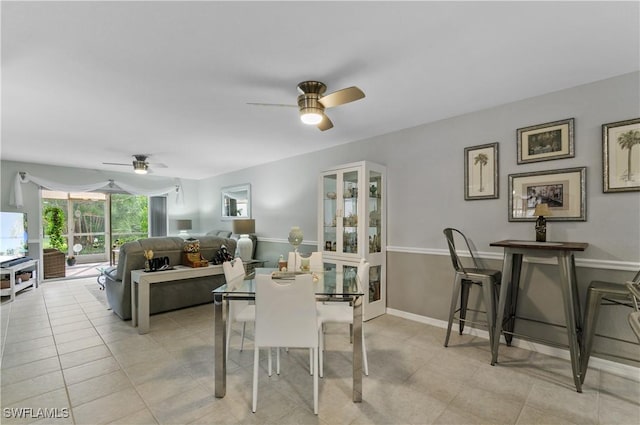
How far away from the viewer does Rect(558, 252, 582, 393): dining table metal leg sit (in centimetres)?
211

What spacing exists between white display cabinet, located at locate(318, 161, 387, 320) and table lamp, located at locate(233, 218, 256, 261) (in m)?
1.89

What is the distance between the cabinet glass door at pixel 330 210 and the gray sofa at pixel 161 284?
166cm

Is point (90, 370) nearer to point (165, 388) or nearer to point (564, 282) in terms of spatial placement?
point (165, 388)

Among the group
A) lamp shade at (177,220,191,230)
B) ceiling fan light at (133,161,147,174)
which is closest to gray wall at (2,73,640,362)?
ceiling fan light at (133,161,147,174)

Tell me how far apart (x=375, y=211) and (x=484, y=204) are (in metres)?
1.24

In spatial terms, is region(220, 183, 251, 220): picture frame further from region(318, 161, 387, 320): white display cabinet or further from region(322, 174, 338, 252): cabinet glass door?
region(318, 161, 387, 320): white display cabinet

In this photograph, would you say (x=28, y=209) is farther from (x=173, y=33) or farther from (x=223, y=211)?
(x=173, y=33)

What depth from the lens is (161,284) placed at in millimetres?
3814

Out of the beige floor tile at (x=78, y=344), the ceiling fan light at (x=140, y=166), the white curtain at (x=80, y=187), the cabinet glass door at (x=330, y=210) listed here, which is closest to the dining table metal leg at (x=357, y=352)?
the cabinet glass door at (x=330, y=210)

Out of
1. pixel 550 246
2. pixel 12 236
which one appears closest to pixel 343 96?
pixel 550 246

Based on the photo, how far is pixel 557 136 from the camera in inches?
103

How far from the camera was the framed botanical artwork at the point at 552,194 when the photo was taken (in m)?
2.50

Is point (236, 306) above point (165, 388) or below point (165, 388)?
above

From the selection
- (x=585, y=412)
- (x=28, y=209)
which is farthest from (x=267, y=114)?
(x=28, y=209)
